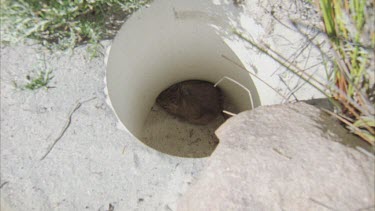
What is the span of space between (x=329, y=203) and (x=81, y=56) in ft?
3.63

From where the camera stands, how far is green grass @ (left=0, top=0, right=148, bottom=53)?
1577mm

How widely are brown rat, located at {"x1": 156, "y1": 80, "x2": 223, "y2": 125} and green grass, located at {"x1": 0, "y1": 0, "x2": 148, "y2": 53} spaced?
3.61ft

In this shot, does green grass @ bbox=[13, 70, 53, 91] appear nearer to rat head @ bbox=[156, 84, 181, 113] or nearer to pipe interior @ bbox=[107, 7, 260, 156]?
pipe interior @ bbox=[107, 7, 260, 156]

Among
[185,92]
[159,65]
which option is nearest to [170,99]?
[185,92]

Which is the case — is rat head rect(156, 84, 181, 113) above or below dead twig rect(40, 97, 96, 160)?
below

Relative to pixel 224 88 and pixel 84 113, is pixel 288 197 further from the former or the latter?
pixel 224 88

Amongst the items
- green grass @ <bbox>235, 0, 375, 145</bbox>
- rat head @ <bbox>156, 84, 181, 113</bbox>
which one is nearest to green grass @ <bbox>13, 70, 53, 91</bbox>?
green grass @ <bbox>235, 0, 375, 145</bbox>

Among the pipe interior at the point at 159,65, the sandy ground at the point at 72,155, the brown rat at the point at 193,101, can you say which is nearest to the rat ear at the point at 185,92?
the brown rat at the point at 193,101

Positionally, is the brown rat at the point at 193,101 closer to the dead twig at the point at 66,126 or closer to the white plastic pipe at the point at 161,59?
the white plastic pipe at the point at 161,59

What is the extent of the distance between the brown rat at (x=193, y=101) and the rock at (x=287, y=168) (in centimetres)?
133

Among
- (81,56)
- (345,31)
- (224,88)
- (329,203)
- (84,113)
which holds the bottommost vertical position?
(224,88)

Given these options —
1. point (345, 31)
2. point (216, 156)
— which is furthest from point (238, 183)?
point (345, 31)

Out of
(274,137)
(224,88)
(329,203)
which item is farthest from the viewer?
(224,88)

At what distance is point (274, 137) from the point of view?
1.45 m
